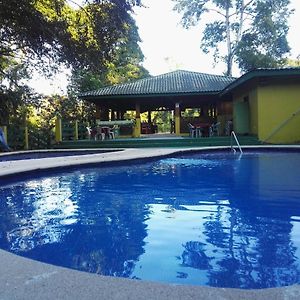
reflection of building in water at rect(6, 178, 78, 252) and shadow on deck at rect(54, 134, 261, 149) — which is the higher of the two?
shadow on deck at rect(54, 134, 261, 149)

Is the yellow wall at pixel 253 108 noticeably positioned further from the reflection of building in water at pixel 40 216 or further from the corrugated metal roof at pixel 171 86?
the reflection of building in water at pixel 40 216

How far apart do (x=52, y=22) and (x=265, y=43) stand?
23046 millimetres

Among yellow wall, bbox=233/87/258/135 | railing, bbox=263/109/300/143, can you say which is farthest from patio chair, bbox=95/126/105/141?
railing, bbox=263/109/300/143

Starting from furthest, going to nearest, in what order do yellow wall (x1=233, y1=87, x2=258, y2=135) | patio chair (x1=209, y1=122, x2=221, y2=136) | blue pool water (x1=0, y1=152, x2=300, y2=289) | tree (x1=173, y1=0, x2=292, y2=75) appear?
tree (x1=173, y1=0, x2=292, y2=75) → patio chair (x1=209, y1=122, x2=221, y2=136) → yellow wall (x1=233, y1=87, x2=258, y2=135) → blue pool water (x1=0, y1=152, x2=300, y2=289)

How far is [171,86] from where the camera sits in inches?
788

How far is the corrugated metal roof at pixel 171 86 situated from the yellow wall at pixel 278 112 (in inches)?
159

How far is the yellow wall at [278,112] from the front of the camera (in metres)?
14.6

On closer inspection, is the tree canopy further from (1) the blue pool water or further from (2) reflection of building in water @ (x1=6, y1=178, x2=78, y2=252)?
(2) reflection of building in water @ (x1=6, y1=178, x2=78, y2=252)

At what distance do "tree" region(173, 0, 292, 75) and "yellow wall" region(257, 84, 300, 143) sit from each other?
47.1 feet

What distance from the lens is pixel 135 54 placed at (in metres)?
29.6

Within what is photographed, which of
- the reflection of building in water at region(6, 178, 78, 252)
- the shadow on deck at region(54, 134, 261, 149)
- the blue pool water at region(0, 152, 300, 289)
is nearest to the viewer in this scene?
the blue pool water at region(0, 152, 300, 289)

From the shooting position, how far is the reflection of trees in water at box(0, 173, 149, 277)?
10.2 ft

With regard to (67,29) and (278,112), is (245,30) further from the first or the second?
(67,29)

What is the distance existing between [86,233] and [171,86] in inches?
662
